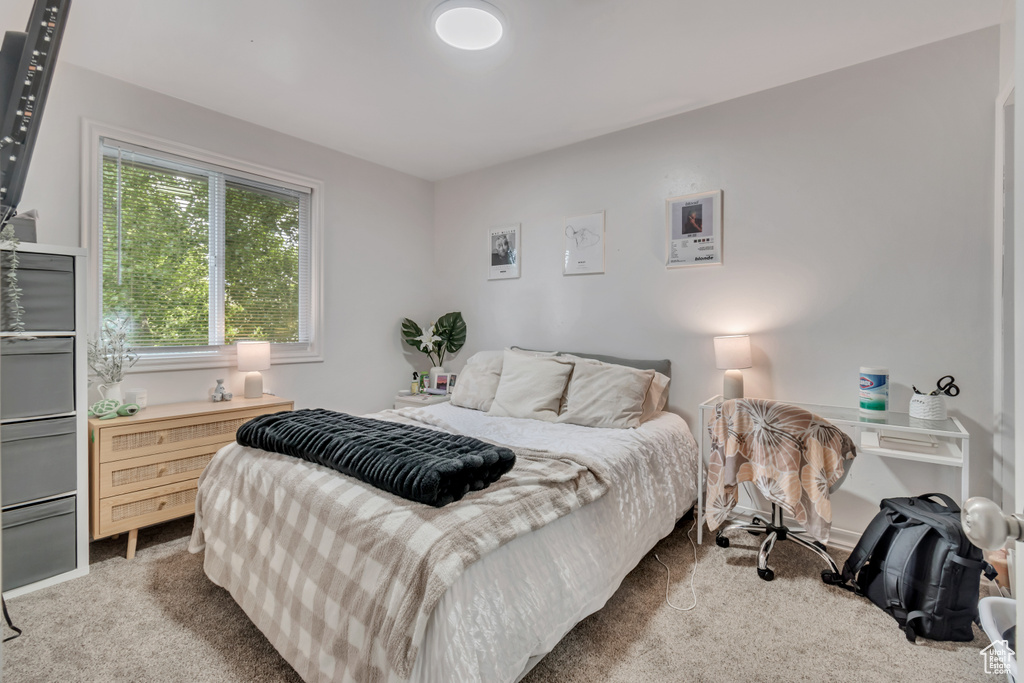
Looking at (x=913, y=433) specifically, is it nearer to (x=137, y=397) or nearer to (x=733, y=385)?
(x=733, y=385)

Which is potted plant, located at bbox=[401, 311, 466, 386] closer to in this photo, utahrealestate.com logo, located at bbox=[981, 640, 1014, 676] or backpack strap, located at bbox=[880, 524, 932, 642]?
backpack strap, located at bbox=[880, 524, 932, 642]

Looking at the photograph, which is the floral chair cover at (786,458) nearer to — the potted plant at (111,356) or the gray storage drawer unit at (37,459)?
the gray storage drawer unit at (37,459)

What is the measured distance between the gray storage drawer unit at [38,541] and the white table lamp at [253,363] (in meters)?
1.05

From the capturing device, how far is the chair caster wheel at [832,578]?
2225 mm

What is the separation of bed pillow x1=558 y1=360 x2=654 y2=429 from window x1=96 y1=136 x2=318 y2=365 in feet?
6.60

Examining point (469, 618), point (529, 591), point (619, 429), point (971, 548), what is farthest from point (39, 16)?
point (971, 548)

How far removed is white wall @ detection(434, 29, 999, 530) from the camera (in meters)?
2.34

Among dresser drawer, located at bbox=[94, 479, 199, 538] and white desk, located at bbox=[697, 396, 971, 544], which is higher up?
white desk, located at bbox=[697, 396, 971, 544]

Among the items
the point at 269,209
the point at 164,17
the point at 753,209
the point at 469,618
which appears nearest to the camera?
the point at 469,618

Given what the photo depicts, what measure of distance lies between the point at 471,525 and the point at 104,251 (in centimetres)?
271

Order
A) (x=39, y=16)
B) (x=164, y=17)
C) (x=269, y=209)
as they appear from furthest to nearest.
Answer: (x=269, y=209) < (x=164, y=17) < (x=39, y=16)

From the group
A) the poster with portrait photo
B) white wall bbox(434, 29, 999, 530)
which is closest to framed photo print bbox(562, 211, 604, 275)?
white wall bbox(434, 29, 999, 530)

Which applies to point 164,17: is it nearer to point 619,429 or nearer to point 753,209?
point 619,429

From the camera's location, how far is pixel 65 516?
2229 millimetres
